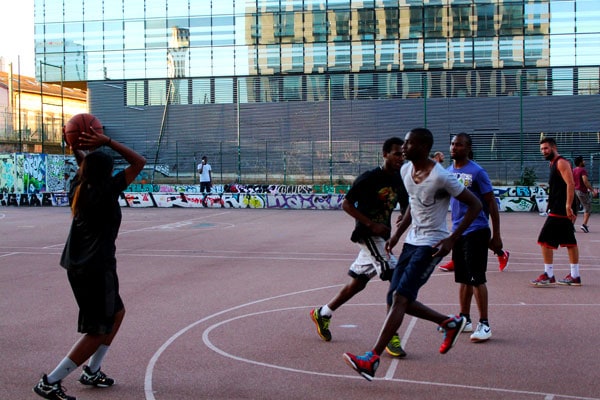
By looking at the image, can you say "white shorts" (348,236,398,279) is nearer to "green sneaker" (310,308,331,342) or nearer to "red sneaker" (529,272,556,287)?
"green sneaker" (310,308,331,342)

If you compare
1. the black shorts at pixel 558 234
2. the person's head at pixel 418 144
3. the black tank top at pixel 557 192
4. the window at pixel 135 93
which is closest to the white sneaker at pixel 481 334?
the person's head at pixel 418 144

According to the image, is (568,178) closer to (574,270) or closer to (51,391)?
(574,270)

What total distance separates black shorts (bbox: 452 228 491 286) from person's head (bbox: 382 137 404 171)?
1.06 meters

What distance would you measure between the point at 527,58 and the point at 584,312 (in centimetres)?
3526

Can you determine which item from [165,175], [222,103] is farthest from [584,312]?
[222,103]

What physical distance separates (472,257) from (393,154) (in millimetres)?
1320

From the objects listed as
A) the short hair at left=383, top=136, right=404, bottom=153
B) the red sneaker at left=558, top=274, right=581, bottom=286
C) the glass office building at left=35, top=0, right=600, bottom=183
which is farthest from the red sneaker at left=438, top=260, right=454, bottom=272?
the glass office building at left=35, top=0, right=600, bottom=183

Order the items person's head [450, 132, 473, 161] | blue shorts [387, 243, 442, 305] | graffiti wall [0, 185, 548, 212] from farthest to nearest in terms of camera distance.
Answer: graffiti wall [0, 185, 548, 212]
person's head [450, 132, 473, 161]
blue shorts [387, 243, 442, 305]

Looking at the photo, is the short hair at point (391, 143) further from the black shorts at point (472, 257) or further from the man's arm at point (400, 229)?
the black shorts at point (472, 257)

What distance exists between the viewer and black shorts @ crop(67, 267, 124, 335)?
522cm

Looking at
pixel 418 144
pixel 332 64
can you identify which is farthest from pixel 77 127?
pixel 332 64

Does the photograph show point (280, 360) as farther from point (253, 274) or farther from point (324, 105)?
point (324, 105)

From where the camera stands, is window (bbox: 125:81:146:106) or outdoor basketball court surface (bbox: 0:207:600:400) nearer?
outdoor basketball court surface (bbox: 0:207:600:400)

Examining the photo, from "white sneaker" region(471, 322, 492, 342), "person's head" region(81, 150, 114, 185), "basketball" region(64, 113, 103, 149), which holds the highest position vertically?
"basketball" region(64, 113, 103, 149)
